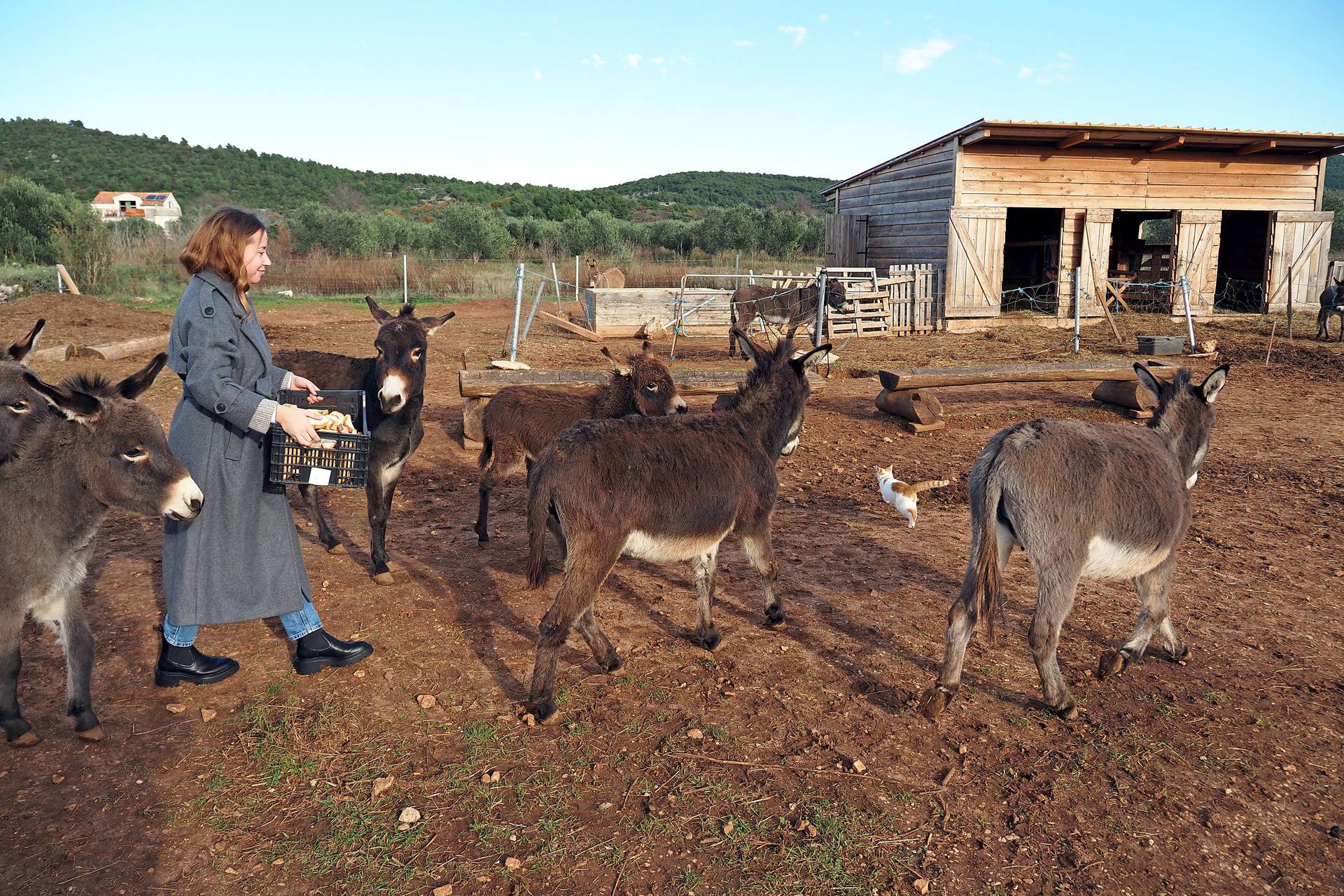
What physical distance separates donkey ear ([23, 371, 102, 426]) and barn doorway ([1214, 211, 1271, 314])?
25.6 m

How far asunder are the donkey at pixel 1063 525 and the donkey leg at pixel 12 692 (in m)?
4.28

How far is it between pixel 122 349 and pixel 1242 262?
95.1 ft

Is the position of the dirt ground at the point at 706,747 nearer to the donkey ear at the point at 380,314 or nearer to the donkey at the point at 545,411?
the donkey at the point at 545,411

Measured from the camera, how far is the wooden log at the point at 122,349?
45.7ft

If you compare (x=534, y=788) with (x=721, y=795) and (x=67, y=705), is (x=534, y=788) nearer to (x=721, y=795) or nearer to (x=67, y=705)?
(x=721, y=795)

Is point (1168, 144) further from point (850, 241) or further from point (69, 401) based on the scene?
point (69, 401)

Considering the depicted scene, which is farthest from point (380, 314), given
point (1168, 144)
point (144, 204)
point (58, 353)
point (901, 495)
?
point (144, 204)

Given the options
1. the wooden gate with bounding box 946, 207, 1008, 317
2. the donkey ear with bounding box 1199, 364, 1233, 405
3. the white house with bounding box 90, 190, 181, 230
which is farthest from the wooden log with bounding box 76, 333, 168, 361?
the white house with bounding box 90, 190, 181, 230

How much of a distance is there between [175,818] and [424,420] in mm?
7902

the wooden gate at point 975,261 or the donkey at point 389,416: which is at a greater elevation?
the wooden gate at point 975,261

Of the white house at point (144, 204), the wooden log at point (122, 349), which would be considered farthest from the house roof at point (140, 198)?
the wooden log at point (122, 349)

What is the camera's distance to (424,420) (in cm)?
1073

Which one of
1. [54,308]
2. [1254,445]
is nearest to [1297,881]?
[1254,445]

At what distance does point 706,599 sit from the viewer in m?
4.74
